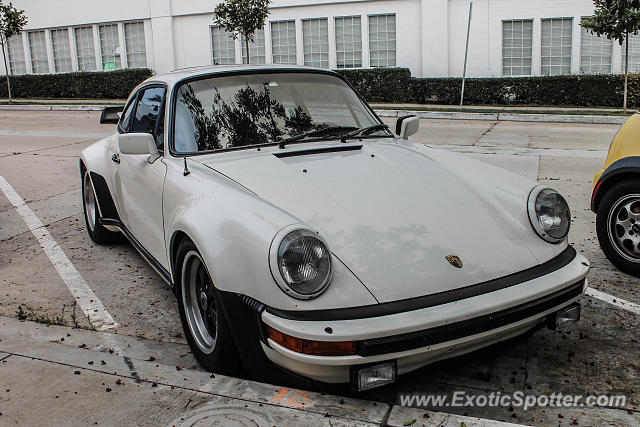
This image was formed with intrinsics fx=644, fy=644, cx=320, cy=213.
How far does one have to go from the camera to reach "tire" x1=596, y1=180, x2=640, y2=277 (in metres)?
4.72

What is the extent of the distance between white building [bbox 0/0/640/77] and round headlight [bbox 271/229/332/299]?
65.5 feet

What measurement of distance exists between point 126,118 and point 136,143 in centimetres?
136

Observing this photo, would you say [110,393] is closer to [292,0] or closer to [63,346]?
[63,346]

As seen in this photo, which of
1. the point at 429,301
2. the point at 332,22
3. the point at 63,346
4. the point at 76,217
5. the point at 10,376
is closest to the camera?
the point at 429,301

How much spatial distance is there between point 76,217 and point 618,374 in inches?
221

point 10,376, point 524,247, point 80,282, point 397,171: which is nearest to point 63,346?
point 10,376

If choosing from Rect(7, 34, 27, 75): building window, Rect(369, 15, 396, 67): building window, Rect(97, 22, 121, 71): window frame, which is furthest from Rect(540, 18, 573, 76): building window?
Rect(7, 34, 27, 75): building window

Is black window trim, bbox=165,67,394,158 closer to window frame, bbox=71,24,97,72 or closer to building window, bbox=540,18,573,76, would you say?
building window, bbox=540,18,573,76

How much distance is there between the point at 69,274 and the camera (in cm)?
519

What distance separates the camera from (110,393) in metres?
3.00

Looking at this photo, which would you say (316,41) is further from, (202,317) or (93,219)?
(202,317)

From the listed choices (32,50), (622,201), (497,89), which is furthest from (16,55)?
(622,201)

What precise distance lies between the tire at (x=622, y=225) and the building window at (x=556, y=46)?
17.4m

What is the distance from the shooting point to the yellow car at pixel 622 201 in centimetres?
472
